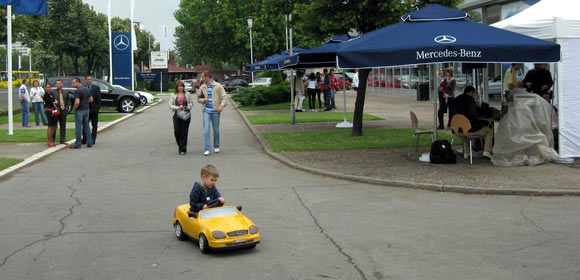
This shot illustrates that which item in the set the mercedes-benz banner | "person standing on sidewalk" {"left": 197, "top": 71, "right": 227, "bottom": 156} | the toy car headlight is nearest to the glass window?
the toy car headlight

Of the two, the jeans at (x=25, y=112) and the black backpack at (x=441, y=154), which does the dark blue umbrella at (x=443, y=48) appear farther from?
the jeans at (x=25, y=112)

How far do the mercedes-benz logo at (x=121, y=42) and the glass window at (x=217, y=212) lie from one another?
118 ft

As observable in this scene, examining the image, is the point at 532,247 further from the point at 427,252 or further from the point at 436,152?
the point at 436,152

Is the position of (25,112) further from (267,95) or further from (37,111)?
(267,95)

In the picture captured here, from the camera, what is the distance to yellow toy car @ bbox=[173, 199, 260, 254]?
6270 mm

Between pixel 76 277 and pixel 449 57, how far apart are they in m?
6.82

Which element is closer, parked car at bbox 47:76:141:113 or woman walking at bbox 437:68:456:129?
woman walking at bbox 437:68:456:129

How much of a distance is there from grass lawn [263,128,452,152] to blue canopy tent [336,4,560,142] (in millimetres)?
3828

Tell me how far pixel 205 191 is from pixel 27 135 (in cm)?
1362

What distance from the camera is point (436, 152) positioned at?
11.8m

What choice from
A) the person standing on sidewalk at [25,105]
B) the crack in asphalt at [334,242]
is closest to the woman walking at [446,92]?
the crack in asphalt at [334,242]

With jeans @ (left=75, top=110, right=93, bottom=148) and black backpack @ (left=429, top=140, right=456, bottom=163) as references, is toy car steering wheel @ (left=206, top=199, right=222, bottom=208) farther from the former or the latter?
jeans @ (left=75, top=110, right=93, bottom=148)

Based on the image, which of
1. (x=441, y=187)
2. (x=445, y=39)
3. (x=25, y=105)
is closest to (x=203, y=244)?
(x=441, y=187)

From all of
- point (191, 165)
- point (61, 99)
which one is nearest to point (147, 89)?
point (61, 99)
